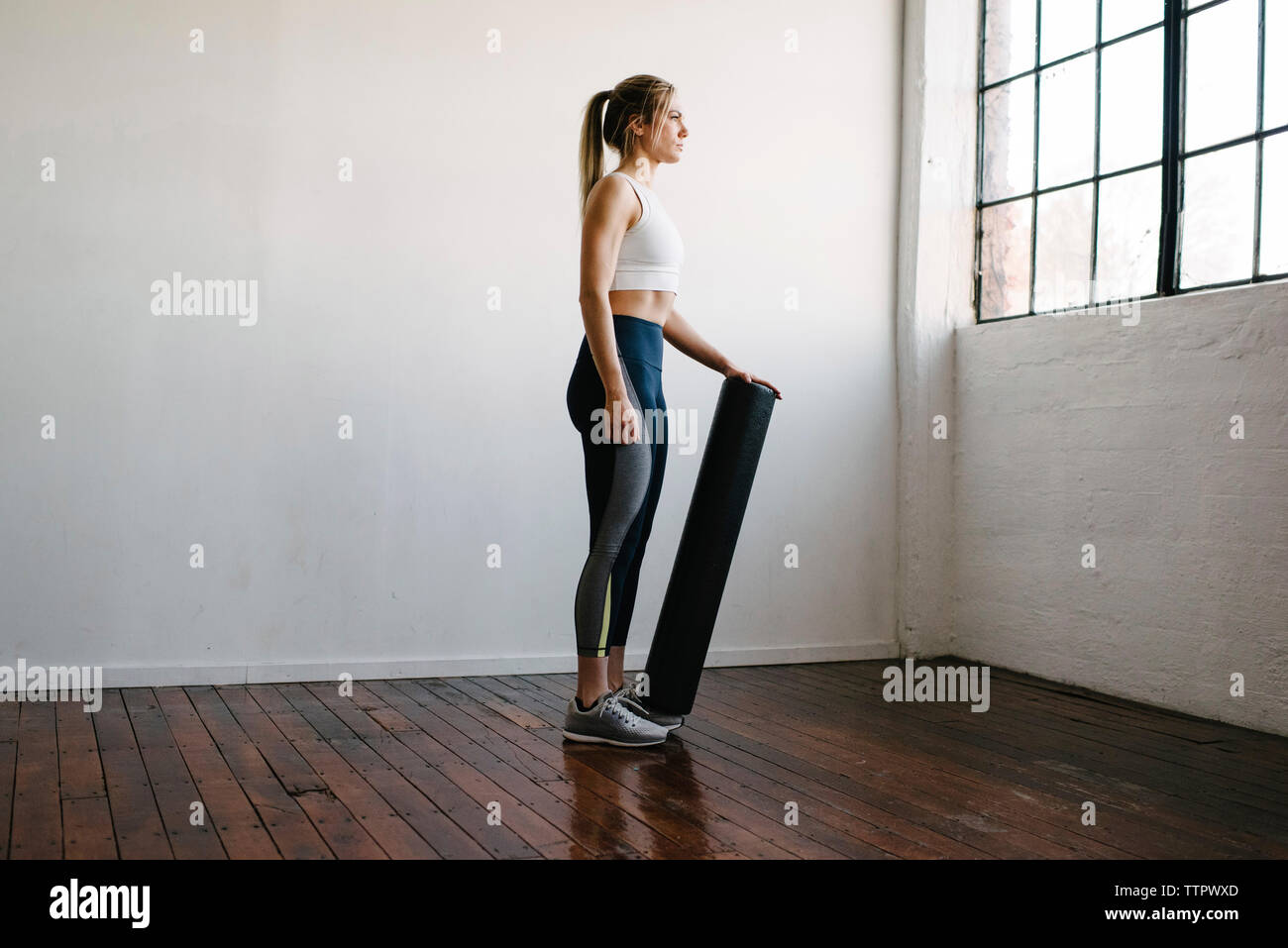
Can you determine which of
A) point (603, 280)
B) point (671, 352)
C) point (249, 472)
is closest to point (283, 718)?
point (249, 472)

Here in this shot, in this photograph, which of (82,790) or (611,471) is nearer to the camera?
(82,790)

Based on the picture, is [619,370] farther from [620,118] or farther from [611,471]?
[620,118]

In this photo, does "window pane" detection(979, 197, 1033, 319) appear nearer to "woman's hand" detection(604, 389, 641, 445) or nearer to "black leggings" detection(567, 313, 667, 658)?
"black leggings" detection(567, 313, 667, 658)

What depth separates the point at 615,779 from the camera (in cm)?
241

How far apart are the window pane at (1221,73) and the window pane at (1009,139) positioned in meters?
0.65

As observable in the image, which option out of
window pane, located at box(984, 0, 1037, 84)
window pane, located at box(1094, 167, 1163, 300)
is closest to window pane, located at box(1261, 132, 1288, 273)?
window pane, located at box(1094, 167, 1163, 300)

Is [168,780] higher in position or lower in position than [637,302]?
lower

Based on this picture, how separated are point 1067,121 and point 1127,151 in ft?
0.99

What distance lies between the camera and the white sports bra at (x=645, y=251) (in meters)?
2.66

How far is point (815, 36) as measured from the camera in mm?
4074

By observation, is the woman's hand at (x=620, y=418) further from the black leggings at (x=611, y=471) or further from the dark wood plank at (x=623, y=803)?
the dark wood plank at (x=623, y=803)

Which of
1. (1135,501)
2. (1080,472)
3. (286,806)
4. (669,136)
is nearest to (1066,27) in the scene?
(1080,472)

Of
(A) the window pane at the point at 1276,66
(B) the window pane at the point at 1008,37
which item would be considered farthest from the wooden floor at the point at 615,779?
(B) the window pane at the point at 1008,37
